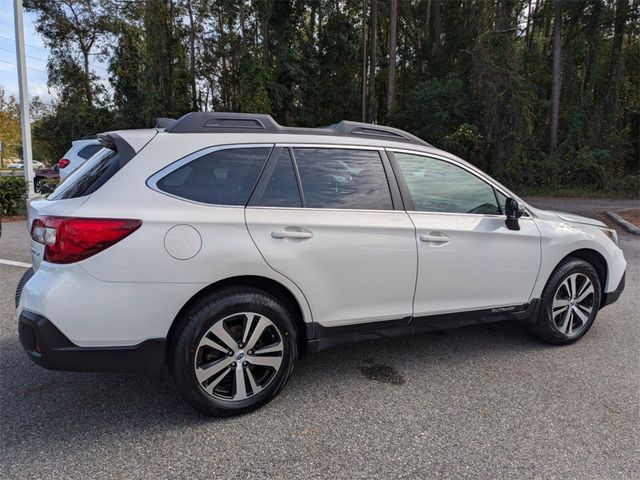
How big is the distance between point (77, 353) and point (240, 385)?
0.91 meters

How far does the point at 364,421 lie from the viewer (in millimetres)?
2822

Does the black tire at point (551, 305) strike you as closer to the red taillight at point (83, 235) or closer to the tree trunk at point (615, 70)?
the red taillight at point (83, 235)

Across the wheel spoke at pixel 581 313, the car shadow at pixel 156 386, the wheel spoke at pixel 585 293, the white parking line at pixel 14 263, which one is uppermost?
the wheel spoke at pixel 585 293

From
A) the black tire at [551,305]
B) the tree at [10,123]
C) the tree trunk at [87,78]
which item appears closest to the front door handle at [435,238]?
the black tire at [551,305]

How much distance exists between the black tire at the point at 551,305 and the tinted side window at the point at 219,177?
8.40 ft

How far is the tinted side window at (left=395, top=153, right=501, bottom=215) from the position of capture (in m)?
3.38

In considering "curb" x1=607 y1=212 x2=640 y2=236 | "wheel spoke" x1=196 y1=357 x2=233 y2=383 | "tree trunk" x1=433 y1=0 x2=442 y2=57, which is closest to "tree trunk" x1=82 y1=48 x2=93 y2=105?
"tree trunk" x1=433 y1=0 x2=442 y2=57

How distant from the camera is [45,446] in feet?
8.30

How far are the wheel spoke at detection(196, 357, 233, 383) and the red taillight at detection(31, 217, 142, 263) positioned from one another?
2.83 ft

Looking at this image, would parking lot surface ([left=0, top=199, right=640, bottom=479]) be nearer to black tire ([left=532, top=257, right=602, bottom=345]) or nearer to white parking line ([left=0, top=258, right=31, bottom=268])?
black tire ([left=532, top=257, right=602, bottom=345])

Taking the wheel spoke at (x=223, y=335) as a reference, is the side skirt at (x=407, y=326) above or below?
below

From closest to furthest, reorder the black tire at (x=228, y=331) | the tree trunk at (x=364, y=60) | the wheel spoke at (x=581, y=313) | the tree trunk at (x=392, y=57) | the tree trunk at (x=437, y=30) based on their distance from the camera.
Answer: the black tire at (x=228, y=331) → the wheel spoke at (x=581, y=313) → the tree trunk at (x=392, y=57) → the tree trunk at (x=364, y=60) → the tree trunk at (x=437, y=30)

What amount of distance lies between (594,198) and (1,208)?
64.5 feet

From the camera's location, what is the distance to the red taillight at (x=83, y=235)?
2.47m
